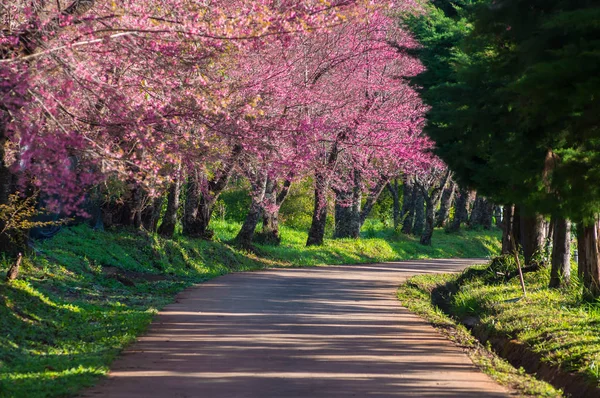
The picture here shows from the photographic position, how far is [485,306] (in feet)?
62.6

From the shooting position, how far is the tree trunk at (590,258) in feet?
55.5

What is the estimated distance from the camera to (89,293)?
18297 millimetres

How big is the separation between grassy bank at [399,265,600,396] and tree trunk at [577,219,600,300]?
→ 332 millimetres

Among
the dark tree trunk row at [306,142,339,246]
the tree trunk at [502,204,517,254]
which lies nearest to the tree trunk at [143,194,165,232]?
the dark tree trunk row at [306,142,339,246]

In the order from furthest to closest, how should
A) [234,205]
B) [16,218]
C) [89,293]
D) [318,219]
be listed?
[234,205]
[318,219]
[89,293]
[16,218]

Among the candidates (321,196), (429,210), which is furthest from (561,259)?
(429,210)

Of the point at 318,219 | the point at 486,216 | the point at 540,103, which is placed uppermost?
the point at 486,216

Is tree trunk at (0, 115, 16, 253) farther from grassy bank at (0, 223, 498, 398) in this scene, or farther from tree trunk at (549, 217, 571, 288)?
tree trunk at (549, 217, 571, 288)

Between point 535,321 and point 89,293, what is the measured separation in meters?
8.89

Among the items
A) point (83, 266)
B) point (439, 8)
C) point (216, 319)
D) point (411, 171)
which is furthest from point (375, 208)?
point (216, 319)

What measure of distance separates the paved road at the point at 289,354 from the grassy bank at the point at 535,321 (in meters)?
1.17

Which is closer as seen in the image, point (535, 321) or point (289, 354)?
point (289, 354)

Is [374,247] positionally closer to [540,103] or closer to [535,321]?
[535,321]

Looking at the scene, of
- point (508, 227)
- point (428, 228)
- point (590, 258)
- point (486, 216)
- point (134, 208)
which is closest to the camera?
point (590, 258)
